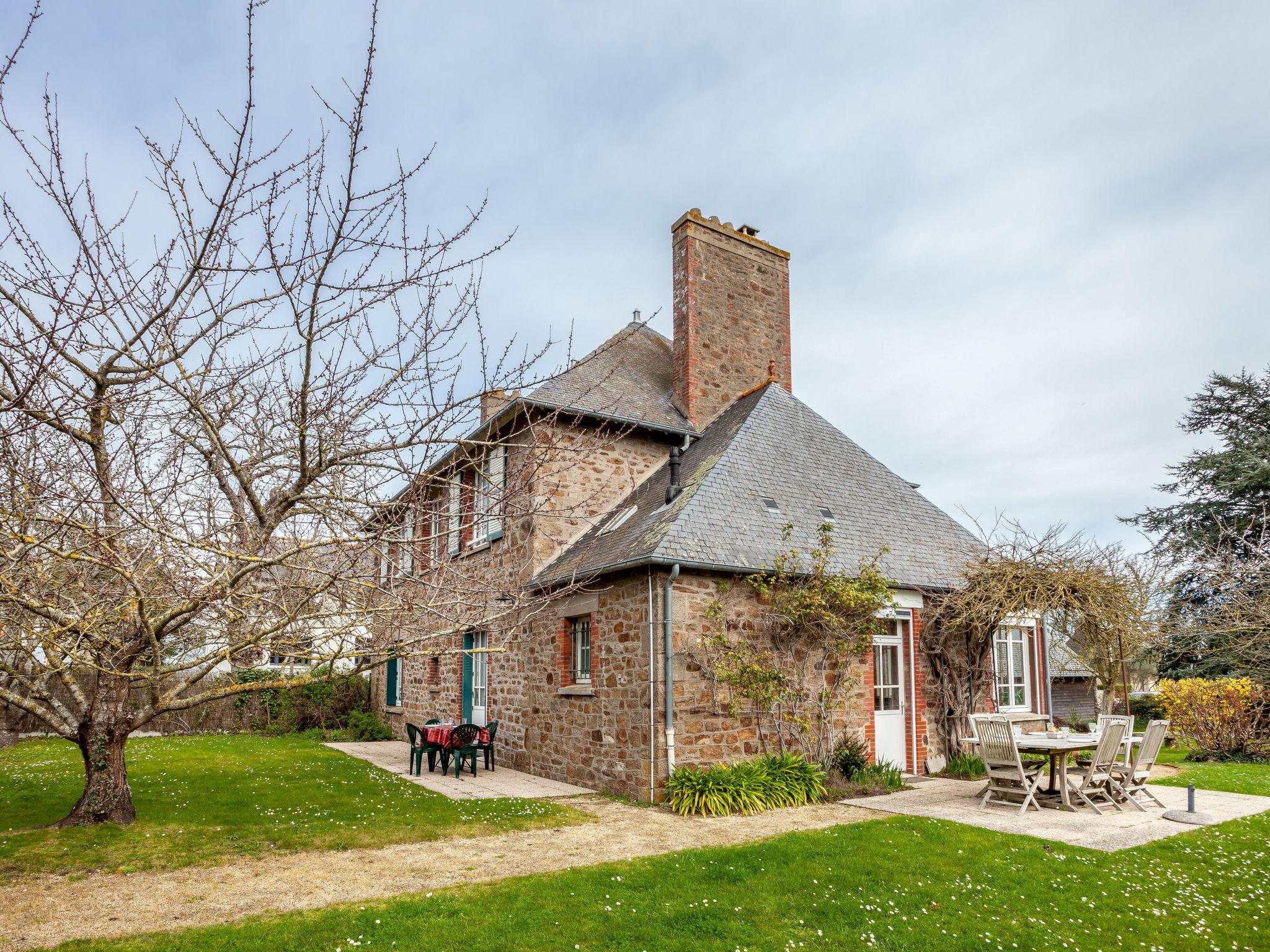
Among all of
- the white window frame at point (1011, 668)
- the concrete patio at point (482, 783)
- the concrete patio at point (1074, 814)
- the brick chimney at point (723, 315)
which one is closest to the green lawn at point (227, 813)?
the concrete patio at point (482, 783)

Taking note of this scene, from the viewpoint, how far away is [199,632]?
7.38m

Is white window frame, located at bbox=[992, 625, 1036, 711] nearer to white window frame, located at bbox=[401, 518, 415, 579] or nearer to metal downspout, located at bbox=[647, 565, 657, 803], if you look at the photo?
metal downspout, located at bbox=[647, 565, 657, 803]

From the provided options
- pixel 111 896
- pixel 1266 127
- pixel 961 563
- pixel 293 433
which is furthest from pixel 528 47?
pixel 961 563

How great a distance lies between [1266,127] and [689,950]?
33.0ft

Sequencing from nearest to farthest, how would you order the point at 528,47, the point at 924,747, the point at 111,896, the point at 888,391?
the point at 111,896, the point at 528,47, the point at 924,747, the point at 888,391

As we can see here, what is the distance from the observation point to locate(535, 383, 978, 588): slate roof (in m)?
10.1

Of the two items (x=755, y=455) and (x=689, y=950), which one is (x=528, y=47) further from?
(x=755, y=455)

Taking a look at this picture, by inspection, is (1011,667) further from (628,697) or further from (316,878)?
(316,878)

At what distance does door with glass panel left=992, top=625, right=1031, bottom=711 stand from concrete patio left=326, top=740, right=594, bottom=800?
682cm

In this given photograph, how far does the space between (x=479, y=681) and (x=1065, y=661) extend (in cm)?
1076

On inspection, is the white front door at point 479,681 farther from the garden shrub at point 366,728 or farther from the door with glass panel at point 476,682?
the garden shrub at point 366,728

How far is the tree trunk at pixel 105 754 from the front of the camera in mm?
7047

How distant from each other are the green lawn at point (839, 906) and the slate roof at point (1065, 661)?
4.90 meters

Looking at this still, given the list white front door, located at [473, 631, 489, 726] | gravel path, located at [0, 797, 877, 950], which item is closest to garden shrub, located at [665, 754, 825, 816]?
gravel path, located at [0, 797, 877, 950]
